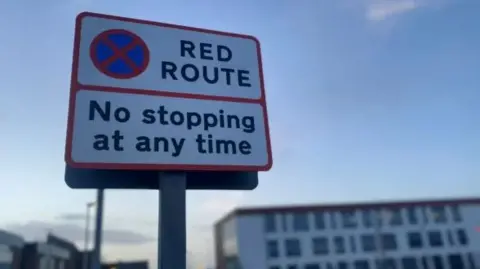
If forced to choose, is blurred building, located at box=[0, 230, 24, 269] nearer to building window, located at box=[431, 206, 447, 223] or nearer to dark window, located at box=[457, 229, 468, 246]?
building window, located at box=[431, 206, 447, 223]

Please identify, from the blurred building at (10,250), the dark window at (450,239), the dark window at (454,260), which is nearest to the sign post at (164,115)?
the blurred building at (10,250)

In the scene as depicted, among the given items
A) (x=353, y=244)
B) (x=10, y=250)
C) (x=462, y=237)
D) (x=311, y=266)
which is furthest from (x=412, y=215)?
(x=10, y=250)

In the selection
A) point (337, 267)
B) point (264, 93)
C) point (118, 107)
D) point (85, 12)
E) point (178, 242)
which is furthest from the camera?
point (337, 267)

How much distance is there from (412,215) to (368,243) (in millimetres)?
8798

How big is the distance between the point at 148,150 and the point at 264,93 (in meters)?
1.23

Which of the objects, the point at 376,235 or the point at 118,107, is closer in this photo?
the point at 118,107

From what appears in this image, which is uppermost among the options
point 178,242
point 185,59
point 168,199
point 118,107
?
point 185,59

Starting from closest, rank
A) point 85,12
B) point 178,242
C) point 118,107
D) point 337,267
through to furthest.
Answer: point 178,242 < point 118,107 < point 85,12 < point 337,267

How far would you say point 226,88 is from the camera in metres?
3.59

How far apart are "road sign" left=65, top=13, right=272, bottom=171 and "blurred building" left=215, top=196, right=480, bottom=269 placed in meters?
56.6

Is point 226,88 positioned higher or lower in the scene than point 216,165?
higher

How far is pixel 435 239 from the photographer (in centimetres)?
5969

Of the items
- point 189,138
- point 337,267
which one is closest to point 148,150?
point 189,138

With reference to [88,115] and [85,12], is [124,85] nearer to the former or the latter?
[88,115]
